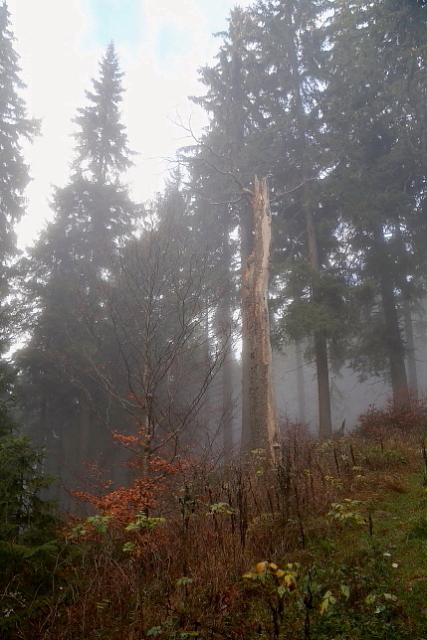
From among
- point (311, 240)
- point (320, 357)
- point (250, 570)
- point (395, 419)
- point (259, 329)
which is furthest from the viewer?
point (311, 240)

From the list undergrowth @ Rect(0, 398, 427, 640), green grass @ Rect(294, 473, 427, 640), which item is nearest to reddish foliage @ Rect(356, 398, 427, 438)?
undergrowth @ Rect(0, 398, 427, 640)

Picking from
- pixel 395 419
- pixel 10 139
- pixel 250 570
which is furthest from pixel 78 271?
pixel 250 570

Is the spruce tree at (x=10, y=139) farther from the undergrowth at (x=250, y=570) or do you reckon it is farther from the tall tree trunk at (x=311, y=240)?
the undergrowth at (x=250, y=570)

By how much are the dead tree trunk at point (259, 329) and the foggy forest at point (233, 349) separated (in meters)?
0.06

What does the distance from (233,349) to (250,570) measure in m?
6.69

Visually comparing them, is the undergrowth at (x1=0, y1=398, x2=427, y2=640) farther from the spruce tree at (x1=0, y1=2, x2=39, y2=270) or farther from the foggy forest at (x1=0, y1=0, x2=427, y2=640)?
the spruce tree at (x1=0, y1=2, x2=39, y2=270)

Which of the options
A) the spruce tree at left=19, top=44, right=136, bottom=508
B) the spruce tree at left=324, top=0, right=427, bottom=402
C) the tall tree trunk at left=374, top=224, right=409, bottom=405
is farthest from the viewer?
the spruce tree at left=19, top=44, right=136, bottom=508

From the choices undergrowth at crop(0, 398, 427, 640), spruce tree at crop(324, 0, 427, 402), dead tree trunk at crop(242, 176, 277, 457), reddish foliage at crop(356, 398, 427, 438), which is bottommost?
undergrowth at crop(0, 398, 427, 640)

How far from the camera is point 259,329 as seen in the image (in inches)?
410

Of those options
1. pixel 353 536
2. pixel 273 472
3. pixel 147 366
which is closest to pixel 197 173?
pixel 147 366

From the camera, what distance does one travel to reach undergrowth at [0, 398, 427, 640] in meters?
3.34

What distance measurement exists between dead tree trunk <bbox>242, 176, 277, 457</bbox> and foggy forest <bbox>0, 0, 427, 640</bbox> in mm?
56

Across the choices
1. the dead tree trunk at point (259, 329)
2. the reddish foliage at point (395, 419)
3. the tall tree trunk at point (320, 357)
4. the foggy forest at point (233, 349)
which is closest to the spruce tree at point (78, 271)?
the foggy forest at point (233, 349)

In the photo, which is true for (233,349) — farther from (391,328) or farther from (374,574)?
(391,328)
